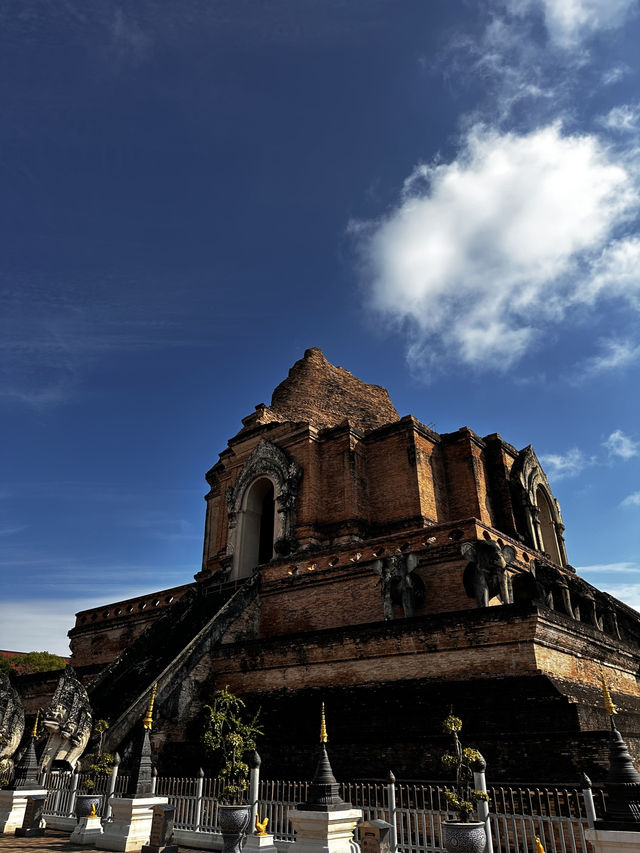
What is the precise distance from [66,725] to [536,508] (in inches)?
653

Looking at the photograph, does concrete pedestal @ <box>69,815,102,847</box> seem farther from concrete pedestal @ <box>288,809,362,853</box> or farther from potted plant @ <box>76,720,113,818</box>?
concrete pedestal @ <box>288,809,362,853</box>

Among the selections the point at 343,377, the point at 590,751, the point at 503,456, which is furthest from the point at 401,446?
the point at 590,751

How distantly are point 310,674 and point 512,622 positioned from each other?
175 inches

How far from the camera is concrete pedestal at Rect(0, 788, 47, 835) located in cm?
1084

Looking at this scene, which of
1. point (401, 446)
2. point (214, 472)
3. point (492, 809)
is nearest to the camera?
point (492, 809)

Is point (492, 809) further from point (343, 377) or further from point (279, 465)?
point (343, 377)

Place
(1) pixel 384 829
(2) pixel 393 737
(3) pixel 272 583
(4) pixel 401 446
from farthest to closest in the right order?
(4) pixel 401 446, (3) pixel 272 583, (2) pixel 393 737, (1) pixel 384 829

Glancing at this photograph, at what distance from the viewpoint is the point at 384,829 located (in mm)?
7289

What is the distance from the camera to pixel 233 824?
7.67 meters

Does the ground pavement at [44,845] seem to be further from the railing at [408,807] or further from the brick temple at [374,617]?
the brick temple at [374,617]

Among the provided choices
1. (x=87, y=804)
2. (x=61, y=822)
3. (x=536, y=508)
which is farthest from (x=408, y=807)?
(x=536, y=508)

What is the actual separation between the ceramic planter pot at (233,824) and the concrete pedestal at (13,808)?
5.21 m

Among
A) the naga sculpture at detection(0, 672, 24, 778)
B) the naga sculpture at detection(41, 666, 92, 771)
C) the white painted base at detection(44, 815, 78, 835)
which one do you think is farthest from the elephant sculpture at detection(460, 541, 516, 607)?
the naga sculpture at detection(0, 672, 24, 778)

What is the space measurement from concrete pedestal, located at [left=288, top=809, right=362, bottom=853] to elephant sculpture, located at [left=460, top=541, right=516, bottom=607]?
21.9 ft
